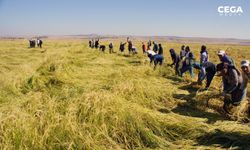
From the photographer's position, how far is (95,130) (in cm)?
536

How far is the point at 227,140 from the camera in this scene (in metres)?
5.65

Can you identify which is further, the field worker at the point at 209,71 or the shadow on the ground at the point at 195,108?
the field worker at the point at 209,71

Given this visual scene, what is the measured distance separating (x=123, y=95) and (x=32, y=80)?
3730mm

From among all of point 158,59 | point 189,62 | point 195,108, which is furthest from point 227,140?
point 158,59

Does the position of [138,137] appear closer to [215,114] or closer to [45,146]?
[45,146]

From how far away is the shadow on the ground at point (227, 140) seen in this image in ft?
17.8

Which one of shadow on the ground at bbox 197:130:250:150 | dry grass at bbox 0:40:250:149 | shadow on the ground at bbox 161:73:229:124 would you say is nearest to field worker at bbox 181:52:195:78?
shadow on the ground at bbox 161:73:229:124

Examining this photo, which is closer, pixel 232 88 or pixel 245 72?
pixel 245 72

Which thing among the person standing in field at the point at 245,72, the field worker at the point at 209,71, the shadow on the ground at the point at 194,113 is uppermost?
the person standing in field at the point at 245,72

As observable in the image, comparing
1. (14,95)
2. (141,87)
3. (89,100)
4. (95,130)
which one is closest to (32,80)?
(14,95)

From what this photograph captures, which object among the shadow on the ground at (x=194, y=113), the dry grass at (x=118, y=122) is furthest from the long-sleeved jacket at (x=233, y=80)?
the shadow on the ground at (x=194, y=113)

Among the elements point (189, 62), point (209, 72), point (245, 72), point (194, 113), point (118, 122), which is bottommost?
point (194, 113)

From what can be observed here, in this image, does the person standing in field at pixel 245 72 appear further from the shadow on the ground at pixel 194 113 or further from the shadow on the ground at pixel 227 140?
the shadow on the ground at pixel 227 140

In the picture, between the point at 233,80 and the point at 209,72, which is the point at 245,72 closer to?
the point at 233,80
